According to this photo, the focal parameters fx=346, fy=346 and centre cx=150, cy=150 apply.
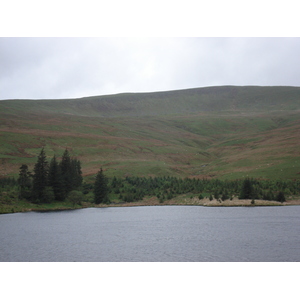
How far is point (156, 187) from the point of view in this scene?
347 feet

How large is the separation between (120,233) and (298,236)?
82.7 feet

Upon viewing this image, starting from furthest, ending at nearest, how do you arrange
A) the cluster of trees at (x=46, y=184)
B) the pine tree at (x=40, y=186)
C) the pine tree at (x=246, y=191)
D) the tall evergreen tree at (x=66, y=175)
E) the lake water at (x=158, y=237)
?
the tall evergreen tree at (x=66, y=175) → the cluster of trees at (x=46, y=184) → the pine tree at (x=40, y=186) → the pine tree at (x=246, y=191) → the lake water at (x=158, y=237)

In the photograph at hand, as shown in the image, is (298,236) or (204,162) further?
(204,162)

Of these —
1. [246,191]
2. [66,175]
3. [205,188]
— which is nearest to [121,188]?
[66,175]

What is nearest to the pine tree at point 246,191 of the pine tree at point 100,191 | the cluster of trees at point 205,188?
the cluster of trees at point 205,188

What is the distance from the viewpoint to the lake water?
37625mm

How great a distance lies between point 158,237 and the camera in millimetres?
48531

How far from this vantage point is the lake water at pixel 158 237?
37625mm

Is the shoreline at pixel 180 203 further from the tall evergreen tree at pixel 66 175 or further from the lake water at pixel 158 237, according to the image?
the tall evergreen tree at pixel 66 175

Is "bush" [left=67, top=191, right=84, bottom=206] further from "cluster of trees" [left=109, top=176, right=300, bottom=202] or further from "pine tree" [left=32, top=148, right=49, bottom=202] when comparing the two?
"cluster of trees" [left=109, top=176, right=300, bottom=202]

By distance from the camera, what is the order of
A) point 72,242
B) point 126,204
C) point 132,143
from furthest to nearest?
point 132,143
point 126,204
point 72,242

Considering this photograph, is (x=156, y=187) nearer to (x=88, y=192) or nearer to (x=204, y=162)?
(x=88, y=192)

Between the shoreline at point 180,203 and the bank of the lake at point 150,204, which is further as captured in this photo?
the bank of the lake at point 150,204

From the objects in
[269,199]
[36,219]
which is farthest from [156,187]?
[36,219]
